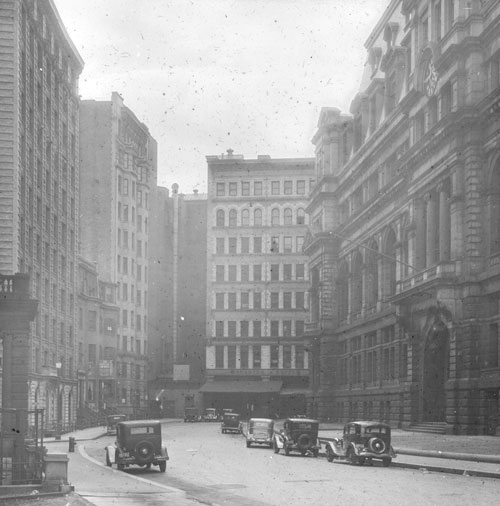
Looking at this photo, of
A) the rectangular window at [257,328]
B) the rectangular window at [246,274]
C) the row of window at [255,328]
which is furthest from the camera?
the rectangular window at [246,274]

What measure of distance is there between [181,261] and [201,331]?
28.7 feet

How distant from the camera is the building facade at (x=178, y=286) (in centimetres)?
12975

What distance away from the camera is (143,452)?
34438 millimetres

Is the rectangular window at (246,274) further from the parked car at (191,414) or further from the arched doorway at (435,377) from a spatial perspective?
the arched doorway at (435,377)

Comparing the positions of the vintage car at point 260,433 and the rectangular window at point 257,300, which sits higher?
the rectangular window at point 257,300

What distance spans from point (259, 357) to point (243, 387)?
4770 mm

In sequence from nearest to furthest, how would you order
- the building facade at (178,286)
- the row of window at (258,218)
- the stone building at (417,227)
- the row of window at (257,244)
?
the stone building at (417,227)
the row of window at (257,244)
the row of window at (258,218)
the building facade at (178,286)

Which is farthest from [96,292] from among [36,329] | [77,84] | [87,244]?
[36,329]

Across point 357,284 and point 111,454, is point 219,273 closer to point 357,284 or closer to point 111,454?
point 357,284

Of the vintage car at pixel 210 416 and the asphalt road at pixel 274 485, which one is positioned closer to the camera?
the asphalt road at pixel 274 485

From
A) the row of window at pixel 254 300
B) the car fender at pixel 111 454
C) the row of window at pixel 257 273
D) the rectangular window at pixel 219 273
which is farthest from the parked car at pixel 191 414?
the car fender at pixel 111 454

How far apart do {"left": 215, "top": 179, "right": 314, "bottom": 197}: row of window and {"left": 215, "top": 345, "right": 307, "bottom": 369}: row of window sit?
17388 millimetres

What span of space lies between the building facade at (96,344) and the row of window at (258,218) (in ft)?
59.3

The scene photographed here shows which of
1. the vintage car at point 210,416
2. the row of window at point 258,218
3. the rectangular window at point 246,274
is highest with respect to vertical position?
the row of window at point 258,218
